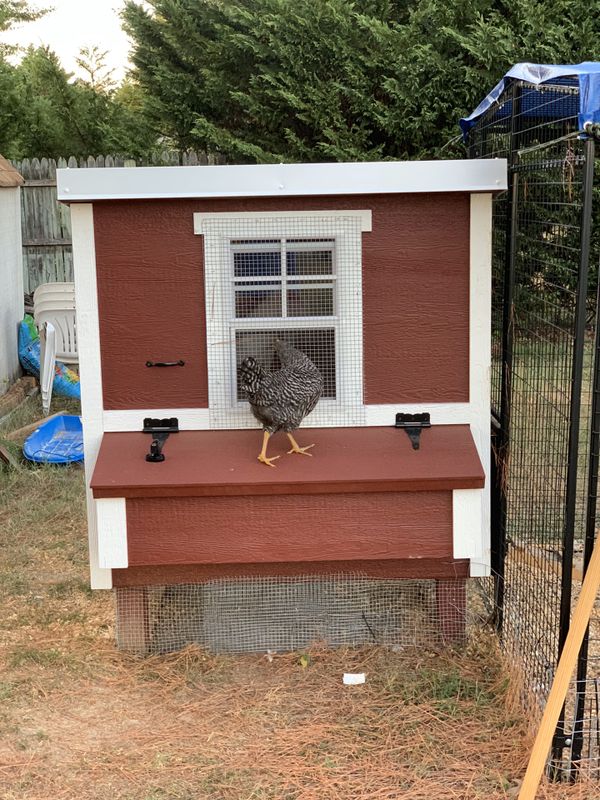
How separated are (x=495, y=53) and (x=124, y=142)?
183 inches

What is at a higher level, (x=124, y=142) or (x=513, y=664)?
(x=124, y=142)

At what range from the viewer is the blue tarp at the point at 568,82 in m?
2.89

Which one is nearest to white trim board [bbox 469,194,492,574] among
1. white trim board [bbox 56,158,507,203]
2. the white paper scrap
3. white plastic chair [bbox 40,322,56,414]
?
white trim board [bbox 56,158,507,203]

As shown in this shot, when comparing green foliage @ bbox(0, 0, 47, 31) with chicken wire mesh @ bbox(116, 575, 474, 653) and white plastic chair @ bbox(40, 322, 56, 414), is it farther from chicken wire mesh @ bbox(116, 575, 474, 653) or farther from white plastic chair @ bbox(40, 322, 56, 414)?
chicken wire mesh @ bbox(116, 575, 474, 653)

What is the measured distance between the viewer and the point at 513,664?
3.98 metres

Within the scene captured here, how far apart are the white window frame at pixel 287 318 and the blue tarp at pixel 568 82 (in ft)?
2.86

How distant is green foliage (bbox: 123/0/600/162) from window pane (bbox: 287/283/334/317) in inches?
252

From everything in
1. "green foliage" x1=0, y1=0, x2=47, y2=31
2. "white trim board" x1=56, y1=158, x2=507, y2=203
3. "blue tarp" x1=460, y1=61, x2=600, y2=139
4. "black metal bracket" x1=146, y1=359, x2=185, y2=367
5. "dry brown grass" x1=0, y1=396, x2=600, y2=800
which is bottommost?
"dry brown grass" x1=0, y1=396, x2=600, y2=800

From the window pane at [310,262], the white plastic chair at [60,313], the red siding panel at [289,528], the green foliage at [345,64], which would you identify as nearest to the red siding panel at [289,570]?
the red siding panel at [289,528]

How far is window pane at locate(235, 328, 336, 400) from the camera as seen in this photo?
4.23 meters

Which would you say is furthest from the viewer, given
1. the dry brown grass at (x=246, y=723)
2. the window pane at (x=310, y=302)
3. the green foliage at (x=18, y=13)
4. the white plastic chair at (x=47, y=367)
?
the green foliage at (x=18, y=13)

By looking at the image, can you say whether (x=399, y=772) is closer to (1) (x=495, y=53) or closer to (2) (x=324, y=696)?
(2) (x=324, y=696)

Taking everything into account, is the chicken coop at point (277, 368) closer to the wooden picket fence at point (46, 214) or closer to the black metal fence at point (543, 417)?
the black metal fence at point (543, 417)

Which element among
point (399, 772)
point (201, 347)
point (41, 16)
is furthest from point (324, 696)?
point (41, 16)
